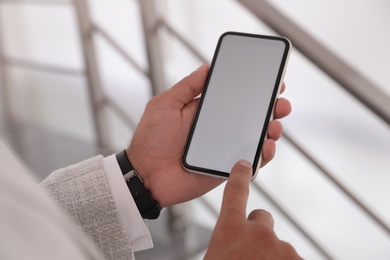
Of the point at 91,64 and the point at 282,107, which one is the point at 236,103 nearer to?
the point at 282,107

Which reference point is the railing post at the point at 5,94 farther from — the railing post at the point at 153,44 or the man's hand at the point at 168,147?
the man's hand at the point at 168,147

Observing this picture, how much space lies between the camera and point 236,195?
36cm

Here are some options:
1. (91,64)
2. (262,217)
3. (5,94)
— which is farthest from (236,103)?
(5,94)

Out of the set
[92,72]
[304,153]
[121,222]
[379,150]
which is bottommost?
[379,150]

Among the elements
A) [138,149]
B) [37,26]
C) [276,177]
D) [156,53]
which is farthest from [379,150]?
[37,26]

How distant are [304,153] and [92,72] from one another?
30.2 inches

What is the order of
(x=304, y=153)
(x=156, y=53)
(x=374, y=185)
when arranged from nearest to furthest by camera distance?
(x=304, y=153)
(x=156, y=53)
(x=374, y=185)

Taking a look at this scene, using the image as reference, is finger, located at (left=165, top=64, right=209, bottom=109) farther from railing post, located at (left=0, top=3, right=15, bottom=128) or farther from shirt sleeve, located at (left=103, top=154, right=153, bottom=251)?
railing post, located at (left=0, top=3, right=15, bottom=128)

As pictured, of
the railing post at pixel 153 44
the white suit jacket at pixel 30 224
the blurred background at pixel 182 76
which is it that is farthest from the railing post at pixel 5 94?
the white suit jacket at pixel 30 224

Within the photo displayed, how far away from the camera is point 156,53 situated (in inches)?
45.9

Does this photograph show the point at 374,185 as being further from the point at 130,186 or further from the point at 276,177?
the point at 130,186

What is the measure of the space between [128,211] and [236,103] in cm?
17

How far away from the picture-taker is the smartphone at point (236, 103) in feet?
1.89

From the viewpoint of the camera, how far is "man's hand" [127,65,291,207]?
60cm
